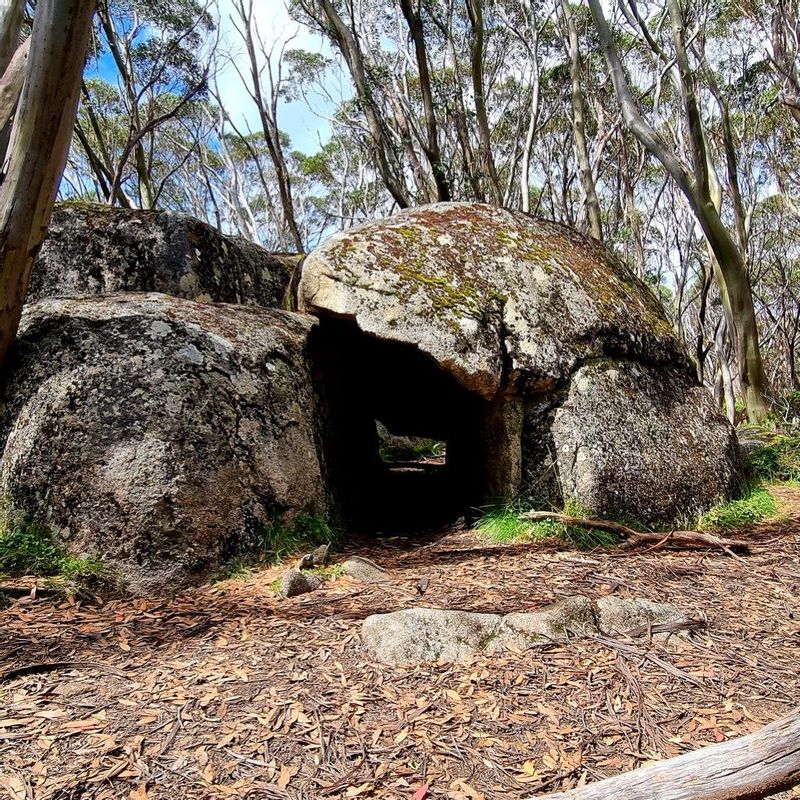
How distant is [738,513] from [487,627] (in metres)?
3.23

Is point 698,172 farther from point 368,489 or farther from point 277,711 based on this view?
point 277,711

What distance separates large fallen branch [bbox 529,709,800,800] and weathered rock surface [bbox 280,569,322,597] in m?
2.43

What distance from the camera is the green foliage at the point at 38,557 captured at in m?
3.68

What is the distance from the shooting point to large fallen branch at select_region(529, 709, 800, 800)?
1.54 m

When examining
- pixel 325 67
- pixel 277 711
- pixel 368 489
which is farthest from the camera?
pixel 325 67

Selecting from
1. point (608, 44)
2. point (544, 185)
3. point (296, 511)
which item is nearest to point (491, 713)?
point (296, 511)

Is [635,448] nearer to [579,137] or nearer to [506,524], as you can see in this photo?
[506,524]

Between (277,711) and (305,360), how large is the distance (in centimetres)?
299

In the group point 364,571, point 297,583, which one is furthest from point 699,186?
point 297,583

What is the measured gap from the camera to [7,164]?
3.93 meters

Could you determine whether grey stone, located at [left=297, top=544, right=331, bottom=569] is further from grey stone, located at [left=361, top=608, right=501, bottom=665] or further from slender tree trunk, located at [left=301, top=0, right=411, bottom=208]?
slender tree trunk, located at [left=301, top=0, right=411, bottom=208]

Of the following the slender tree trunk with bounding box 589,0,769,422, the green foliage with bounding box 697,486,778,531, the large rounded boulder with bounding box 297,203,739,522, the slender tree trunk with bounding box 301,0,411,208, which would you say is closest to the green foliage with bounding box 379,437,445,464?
the slender tree trunk with bounding box 301,0,411,208

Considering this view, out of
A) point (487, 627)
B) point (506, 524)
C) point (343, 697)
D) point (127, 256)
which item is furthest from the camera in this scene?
point (127, 256)

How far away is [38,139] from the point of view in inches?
150
